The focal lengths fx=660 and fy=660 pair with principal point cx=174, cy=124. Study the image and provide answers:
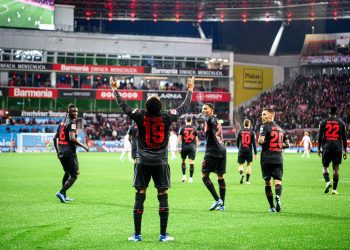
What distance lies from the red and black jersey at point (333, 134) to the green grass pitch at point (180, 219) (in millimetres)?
→ 1331

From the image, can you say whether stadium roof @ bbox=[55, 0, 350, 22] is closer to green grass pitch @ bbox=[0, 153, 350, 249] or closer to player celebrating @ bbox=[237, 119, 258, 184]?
player celebrating @ bbox=[237, 119, 258, 184]

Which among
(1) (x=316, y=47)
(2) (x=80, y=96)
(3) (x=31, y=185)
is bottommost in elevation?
(3) (x=31, y=185)

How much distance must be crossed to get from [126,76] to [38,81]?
9.19 meters

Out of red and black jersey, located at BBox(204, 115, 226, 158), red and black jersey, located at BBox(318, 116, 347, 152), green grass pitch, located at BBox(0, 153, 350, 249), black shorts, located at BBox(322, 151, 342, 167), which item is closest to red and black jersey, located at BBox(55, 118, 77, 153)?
green grass pitch, located at BBox(0, 153, 350, 249)

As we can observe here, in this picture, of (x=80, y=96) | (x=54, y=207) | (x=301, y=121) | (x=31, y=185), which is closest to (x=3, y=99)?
(x=80, y=96)

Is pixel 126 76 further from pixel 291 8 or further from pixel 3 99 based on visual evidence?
pixel 291 8

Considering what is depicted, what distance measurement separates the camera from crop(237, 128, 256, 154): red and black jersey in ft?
77.8

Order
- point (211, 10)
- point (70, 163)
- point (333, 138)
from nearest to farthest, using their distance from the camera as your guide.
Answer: point (70, 163)
point (333, 138)
point (211, 10)

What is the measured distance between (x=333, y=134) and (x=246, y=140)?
20.0ft

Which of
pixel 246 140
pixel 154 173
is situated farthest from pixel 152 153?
pixel 246 140

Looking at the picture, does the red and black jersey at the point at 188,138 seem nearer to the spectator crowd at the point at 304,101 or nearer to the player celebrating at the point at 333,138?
the player celebrating at the point at 333,138

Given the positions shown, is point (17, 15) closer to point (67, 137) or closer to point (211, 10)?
point (211, 10)

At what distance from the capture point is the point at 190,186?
21.7m

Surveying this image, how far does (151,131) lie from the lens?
34.3 feet
